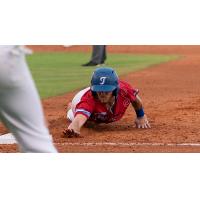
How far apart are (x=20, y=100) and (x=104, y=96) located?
2.91 meters

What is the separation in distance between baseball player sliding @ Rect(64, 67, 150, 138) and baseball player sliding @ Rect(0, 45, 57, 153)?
8.64 feet

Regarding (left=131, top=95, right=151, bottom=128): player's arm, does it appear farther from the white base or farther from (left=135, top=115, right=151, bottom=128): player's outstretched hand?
the white base

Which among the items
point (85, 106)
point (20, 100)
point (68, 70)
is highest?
point (68, 70)

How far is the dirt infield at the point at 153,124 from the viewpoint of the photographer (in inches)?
205

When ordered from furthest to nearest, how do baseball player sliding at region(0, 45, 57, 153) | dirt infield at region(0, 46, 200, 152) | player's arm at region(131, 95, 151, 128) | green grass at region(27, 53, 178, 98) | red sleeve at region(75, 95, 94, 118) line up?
green grass at region(27, 53, 178, 98)
player's arm at region(131, 95, 151, 128)
red sleeve at region(75, 95, 94, 118)
dirt infield at region(0, 46, 200, 152)
baseball player sliding at region(0, 45, 57, 153)

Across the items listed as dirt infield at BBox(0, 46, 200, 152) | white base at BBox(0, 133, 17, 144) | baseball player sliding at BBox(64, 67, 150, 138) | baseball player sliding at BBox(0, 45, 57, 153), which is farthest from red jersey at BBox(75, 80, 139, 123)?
baseball player sliding at BBox(0, 45, 57, 153)

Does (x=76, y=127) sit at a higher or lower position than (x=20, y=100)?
higher

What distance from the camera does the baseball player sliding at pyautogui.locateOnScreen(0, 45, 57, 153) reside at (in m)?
2.71

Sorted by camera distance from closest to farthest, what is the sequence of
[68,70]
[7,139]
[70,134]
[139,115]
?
1. [70,134]
2. [7,139]
3. [139,115]
4. [68,70]

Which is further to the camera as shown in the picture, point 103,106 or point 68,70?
point 68,70

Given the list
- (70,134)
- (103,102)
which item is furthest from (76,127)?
(103,102)

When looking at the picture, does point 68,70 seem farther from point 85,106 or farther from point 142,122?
point 85,106

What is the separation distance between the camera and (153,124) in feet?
20.4

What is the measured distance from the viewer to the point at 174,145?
5.23m
